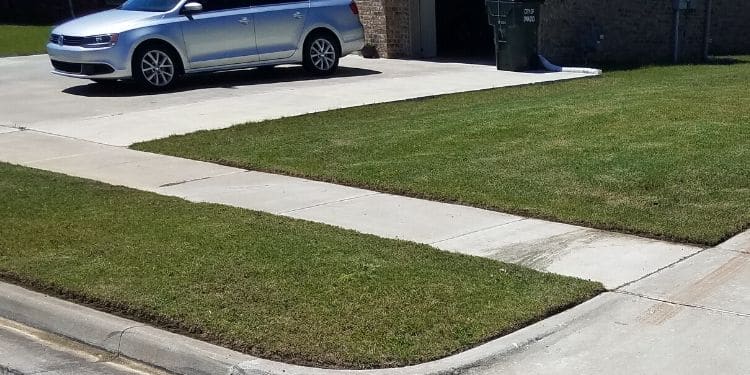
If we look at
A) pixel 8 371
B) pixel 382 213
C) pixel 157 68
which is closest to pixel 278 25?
pixel 157 68

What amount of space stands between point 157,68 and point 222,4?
1495mm

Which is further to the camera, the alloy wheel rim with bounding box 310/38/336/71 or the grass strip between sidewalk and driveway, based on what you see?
the alloy wheel rim with bounding box 310/38/336/71

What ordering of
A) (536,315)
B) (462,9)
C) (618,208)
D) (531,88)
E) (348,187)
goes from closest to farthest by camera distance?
(536,315) → (618,208) → (348,187) → (531,88) → (462,9)

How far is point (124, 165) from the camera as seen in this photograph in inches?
400

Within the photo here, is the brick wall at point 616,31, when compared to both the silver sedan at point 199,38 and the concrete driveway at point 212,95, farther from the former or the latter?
the silver sedan at point 199,38

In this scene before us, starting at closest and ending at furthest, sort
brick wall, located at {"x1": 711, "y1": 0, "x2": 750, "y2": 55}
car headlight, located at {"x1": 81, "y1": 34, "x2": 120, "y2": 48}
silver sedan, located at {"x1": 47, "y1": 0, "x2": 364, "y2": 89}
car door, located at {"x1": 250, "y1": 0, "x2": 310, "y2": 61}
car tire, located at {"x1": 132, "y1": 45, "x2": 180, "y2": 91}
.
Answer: car headlight, located at {"x1": 81, "y1": 34, "x2": 120, "y2": 48}, silver sedan, located at {"x1": 47, "y1": 0, "x2": 364, "y2": 89}, car tire, located at {"x1": 132, "y1": 45, "x2": 180, "y2": 91}, car door, located at {"x1": 250, "y1": 0, "x2": 310, "y2": 61}, brick wall, located at {"x1": 711, "y1": 0, "x2": 750, "y2": 55}

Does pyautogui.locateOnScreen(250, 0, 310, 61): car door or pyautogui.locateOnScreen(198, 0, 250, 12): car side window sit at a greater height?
pyautogui.locateOnScreen(198, 0, 250, 12): car side window

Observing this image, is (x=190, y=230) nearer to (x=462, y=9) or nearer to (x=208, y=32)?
(x=208, y=32)

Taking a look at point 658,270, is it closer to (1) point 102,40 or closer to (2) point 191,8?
(1) point 102,40

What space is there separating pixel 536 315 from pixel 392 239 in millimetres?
1744

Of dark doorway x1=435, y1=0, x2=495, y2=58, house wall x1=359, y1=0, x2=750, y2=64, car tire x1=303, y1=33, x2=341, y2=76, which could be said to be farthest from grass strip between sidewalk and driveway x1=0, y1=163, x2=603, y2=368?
dark doorway x1=435, y1=0, x2=495, y2=58

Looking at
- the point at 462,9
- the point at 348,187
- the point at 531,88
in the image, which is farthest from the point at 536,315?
the point at 462,9

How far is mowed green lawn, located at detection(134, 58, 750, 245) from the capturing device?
774 centimetres

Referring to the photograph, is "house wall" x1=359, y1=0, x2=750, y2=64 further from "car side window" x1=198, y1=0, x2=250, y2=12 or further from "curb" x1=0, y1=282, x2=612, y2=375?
"curb" x1=0, y1=282, x2=612, y2=375
